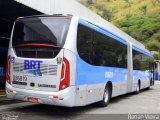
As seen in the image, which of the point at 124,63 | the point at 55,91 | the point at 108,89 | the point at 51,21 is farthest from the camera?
the point at 124,63

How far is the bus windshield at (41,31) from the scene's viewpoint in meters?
10.5

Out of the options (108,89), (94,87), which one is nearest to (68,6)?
(108,89)

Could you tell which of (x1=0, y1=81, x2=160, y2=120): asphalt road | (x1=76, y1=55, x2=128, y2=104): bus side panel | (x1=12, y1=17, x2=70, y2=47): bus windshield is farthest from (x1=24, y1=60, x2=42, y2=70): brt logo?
(x1=0, y1=81, x2=160, y2=120): asphalt road

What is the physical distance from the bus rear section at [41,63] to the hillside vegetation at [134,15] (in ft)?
276

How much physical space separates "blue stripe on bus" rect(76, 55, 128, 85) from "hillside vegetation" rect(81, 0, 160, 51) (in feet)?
262

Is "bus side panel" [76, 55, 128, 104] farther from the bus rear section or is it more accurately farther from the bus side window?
the bus rear section

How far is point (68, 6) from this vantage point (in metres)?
20.2

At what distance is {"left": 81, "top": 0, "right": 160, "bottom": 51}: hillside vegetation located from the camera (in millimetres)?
106287

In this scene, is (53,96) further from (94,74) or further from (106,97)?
(106,97)

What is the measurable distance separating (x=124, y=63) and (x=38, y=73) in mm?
7502

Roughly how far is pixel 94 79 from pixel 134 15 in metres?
148

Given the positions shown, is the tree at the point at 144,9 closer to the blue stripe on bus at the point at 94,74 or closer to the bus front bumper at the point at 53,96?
the blue stripe on bus at the point at 94,74

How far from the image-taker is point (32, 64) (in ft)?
34.4

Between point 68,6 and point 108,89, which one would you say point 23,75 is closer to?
point 108,89
